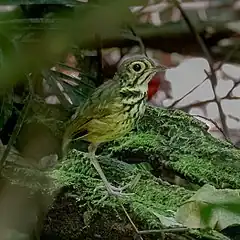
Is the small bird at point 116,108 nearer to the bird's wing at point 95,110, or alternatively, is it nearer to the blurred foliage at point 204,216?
the bird's wing at point 95,110

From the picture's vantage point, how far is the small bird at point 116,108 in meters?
1.00

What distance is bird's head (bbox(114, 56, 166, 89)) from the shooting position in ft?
3.34

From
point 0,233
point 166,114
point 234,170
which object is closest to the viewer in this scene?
point 0,233

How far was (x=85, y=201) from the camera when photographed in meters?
0.86

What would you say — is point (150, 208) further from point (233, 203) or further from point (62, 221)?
point (233, 203)

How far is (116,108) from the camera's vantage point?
102 centimetres

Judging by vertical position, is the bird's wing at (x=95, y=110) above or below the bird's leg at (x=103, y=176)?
above

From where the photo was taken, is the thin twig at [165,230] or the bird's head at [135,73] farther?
the bird's head at [135,73]

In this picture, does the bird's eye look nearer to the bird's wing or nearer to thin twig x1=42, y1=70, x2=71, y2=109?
the bird's wing

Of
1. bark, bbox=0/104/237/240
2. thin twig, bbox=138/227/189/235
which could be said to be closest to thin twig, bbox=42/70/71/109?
bark, bbox=0/104/237/240

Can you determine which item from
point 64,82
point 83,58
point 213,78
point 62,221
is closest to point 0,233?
point 62,221

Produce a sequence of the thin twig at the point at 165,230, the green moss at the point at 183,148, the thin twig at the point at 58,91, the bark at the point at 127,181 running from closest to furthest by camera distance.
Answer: the thin twig at the point at 165,230, the bark at the point at 127,181, the green moss at the point at 183,148, the thin twig at the point at 58,91

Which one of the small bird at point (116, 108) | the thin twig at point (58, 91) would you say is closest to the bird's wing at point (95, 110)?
the small bird at point (116, 108)

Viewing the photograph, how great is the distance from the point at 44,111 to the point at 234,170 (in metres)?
0.39
